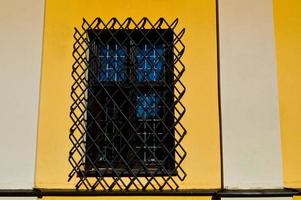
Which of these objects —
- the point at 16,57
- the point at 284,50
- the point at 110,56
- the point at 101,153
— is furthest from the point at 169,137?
the point at 16,57

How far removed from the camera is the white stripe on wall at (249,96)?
142 inches

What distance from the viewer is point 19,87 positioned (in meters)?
3.81

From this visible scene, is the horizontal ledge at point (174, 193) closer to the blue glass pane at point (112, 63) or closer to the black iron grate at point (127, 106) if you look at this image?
the black iron grate at point (127, 106)

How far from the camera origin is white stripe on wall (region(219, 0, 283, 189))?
3.61 m

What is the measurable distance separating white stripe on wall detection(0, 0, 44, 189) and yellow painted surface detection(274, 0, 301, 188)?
2249mm

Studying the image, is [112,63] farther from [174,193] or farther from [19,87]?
[174,193]

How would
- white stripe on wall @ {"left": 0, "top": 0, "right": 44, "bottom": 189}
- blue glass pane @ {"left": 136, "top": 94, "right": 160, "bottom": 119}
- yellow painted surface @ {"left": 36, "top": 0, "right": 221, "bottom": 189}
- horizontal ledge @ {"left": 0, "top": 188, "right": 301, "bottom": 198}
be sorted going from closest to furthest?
1. horizontal ledge @ {"left": 0, "top": 188, "right": 301, "bottom": 198}
2. white stripe on wall @ {"left": 0, "top": 0, "right": 44, "bottom": 189}
3. yellow painted surface @ {"left": 36, "top": 0, "right": 221, "bottom": 189}
4. blue glass pane @ {"left": 136, "top": 94, "right": 160, "bottom": 119}

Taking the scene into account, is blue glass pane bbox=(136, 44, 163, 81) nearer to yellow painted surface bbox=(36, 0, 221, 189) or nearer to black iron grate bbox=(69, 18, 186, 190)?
black iron grate bbox=(69, 18, 186, 190)

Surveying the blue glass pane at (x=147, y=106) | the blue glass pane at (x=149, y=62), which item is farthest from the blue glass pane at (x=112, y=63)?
the blue glass pane at (x=147, y=106)

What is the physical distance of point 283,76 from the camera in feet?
12.9

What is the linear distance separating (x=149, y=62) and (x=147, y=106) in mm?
433

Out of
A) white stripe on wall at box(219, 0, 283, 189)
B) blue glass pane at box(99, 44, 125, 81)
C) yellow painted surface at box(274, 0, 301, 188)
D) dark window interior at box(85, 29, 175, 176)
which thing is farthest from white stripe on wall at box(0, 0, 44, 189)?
yellow painted surface at box(274, 0, 301, 188)

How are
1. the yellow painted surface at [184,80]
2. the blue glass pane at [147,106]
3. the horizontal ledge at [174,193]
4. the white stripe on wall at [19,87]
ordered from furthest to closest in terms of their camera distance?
the blue glass pane at [147,106], the yellow painted surface at [184,80], the white stripe on wall at [19,87], the horizontal ledge at [174,193]

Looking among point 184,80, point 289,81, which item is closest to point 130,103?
point 184,80
